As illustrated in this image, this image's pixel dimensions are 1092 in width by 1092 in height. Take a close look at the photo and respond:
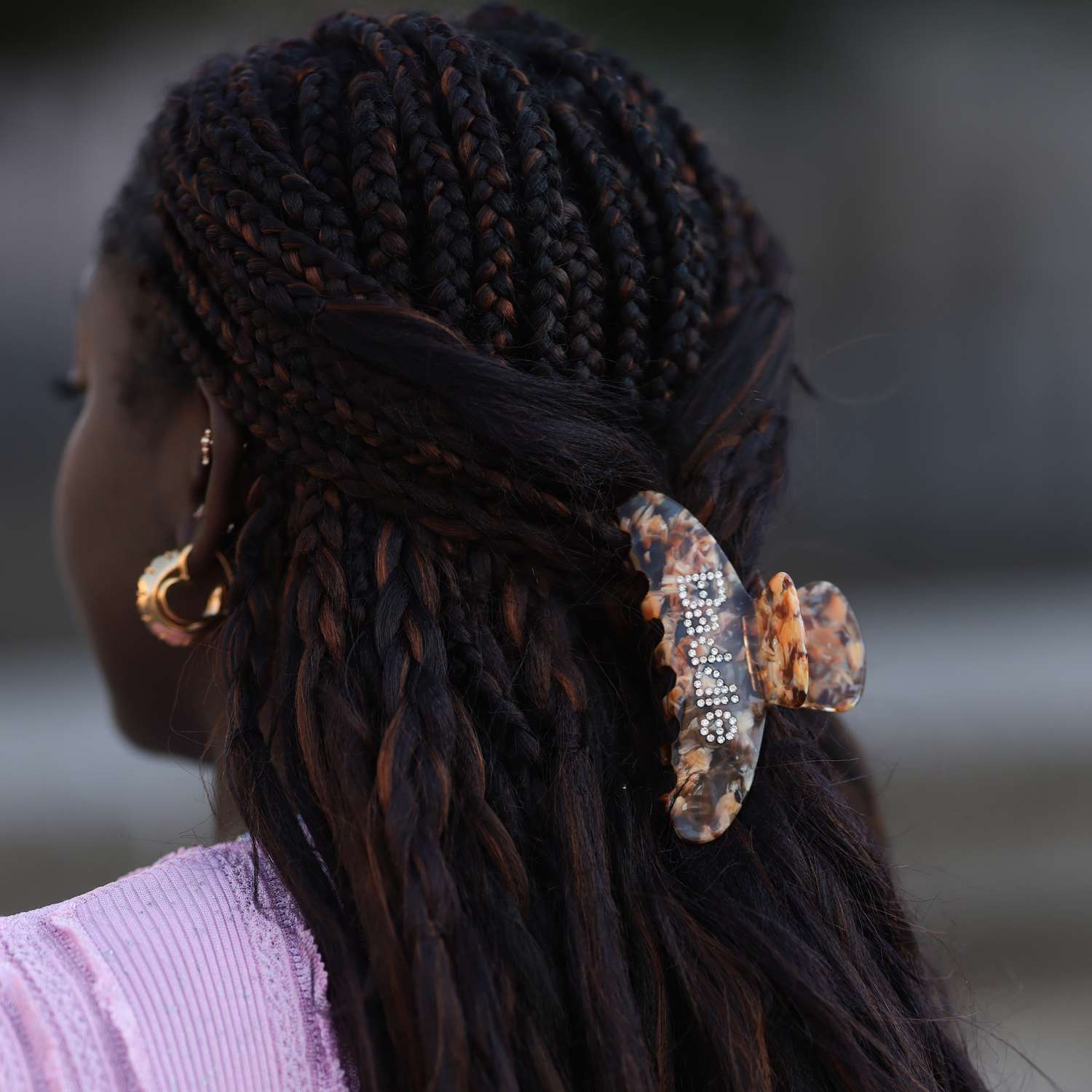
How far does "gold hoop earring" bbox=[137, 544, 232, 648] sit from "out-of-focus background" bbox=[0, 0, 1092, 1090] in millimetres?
2465

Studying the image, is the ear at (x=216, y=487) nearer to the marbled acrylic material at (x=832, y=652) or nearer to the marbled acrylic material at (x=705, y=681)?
the marbled acrylic material at (x=705, y=681)

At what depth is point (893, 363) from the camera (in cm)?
386

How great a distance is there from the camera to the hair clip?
2.57ft

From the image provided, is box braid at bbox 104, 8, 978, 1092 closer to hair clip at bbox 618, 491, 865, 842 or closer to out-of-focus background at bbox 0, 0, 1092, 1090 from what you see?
hair clip at bbox 618, 491, 865, 842

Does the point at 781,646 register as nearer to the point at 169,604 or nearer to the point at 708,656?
the point at 708,656

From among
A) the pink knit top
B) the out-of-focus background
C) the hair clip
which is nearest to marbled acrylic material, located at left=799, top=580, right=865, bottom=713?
the hair clip

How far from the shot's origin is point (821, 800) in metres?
0.87

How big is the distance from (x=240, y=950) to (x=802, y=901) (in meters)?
0.43

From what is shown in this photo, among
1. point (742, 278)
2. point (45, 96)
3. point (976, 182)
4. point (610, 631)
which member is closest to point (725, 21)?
point (976, 182)

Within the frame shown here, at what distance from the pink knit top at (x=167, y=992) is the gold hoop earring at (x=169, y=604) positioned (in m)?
0.25

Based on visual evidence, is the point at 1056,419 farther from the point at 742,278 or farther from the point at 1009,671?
the point at 742,278

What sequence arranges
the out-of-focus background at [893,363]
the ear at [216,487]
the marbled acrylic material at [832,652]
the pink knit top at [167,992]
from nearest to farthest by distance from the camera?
the pink knit top at [167,992] < the marbled acrylic material at [832,652] < the ear at [216,487] < the out-of-focus background at [893,363]

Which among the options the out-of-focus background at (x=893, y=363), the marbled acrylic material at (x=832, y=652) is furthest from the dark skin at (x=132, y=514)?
the out-of-focus background at (x=893, y=363)

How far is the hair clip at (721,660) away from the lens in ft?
2.57
